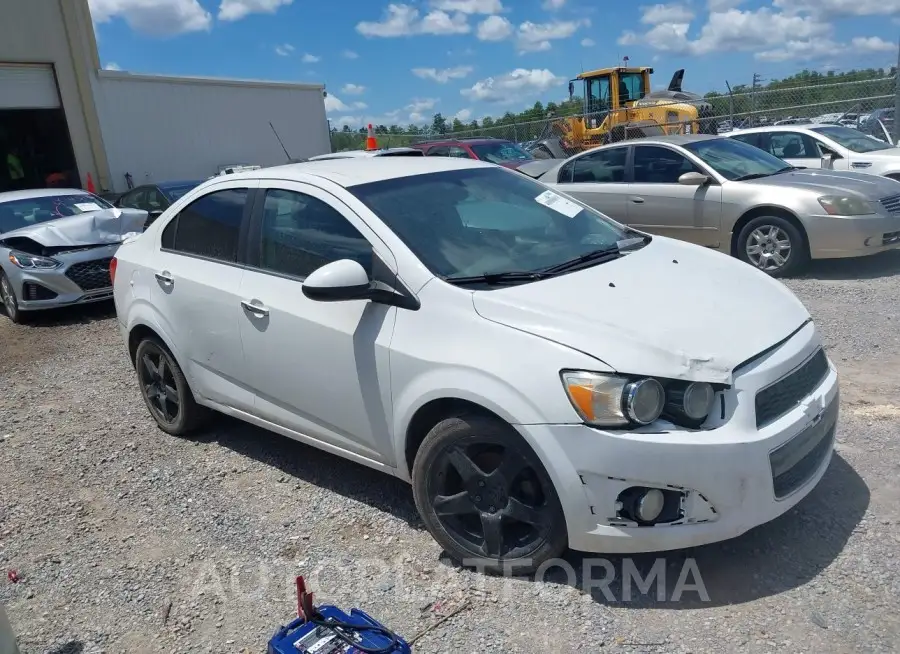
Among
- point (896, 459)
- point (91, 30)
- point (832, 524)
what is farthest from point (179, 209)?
point (91, 30)

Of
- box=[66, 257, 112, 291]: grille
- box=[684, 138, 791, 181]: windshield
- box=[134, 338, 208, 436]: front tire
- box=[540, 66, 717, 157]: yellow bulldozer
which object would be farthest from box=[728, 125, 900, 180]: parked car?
box=[134, 338, 208, 436]: front tire

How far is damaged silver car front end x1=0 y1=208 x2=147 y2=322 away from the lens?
838cm

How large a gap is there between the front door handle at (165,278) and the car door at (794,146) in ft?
31.7

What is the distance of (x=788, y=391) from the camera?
294 cm

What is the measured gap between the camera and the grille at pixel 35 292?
27.5ft

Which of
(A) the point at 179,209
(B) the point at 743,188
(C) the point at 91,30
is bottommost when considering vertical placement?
(B) the point at 743,188

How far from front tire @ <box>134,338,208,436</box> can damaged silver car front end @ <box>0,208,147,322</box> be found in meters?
4.15

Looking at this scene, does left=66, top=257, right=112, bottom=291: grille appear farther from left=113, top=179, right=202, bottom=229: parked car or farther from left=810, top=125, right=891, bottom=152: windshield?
left=810, top=125, right=891, bottom=152: windshield

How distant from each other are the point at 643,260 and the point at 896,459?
1656 mm

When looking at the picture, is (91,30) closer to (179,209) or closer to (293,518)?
(179,209)

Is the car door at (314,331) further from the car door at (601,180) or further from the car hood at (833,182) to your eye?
the car hood at (833,182)

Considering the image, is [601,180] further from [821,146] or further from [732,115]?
[732,115]

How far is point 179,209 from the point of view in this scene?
4.63 meters

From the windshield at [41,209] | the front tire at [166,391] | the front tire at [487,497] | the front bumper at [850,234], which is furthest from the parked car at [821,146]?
the front tire at [487,497]
